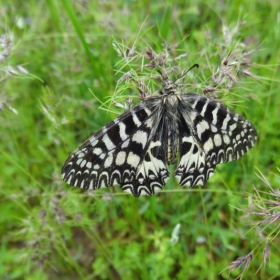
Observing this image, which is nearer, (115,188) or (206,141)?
(206,141)

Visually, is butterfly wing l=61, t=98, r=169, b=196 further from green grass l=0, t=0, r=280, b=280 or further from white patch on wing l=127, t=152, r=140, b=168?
green grass l=0, t=0, r=280, b=280

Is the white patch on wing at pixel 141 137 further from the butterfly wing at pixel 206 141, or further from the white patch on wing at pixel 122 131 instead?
the butterfly wing at pixel 206 141

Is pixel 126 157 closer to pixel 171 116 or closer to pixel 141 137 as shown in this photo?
pixel 141 137

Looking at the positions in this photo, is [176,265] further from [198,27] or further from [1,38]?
[198,27]

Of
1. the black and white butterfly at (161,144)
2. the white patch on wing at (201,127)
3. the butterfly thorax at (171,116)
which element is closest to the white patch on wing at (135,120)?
the black and white butterfly at (161,144)

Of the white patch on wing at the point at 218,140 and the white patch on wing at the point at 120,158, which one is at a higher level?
the white patch on wing at the point at 218,140

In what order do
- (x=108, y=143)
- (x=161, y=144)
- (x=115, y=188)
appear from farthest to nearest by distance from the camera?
(x=115, y=188), (x=161, y=144), (x=108, y=143)

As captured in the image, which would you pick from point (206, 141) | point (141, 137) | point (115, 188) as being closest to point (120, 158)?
point (141, 137)

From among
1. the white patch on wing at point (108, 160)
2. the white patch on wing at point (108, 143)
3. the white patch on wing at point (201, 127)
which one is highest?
the white patch on wing at point (201, 127)
